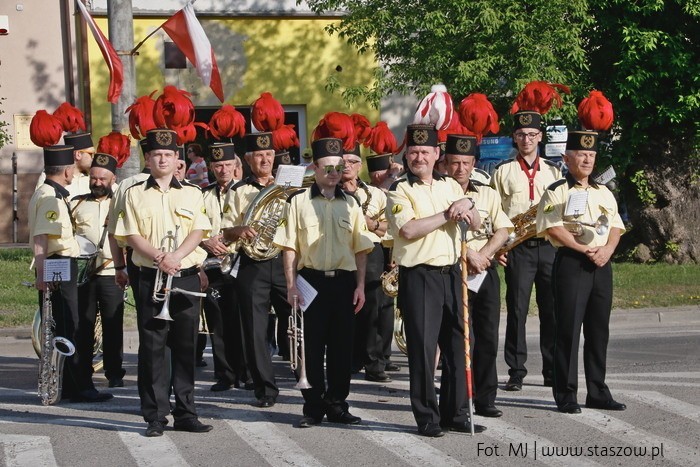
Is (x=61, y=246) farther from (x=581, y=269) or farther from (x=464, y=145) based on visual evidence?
(x=581, y=269)

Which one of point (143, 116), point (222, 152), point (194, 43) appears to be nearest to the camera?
point (143, 116)

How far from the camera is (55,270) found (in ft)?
35.4

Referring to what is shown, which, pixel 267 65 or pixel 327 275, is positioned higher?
pixel 267 65

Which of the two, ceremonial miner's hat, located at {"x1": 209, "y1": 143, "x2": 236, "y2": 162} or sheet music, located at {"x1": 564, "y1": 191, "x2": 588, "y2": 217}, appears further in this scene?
ceremonial miner's hat, located at {"x1": 209, "y1": 143, "x2": 236, "y2": 162}

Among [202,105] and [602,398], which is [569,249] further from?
[202,105]

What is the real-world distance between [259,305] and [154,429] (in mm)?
1856

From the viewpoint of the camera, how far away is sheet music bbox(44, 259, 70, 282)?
10.8 m

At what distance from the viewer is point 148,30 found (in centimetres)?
2409

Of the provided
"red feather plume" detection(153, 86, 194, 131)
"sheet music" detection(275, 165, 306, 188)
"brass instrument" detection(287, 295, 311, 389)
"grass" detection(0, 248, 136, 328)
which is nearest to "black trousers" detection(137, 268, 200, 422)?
"brass instrument" detection(287, 295, 311, 389)

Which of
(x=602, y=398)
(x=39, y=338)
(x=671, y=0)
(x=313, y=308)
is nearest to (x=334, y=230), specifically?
(x=313, y=308)

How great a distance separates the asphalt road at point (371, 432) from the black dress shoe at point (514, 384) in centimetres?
10

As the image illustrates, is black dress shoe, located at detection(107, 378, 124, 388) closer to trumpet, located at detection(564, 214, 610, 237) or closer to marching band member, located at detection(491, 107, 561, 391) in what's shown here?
marching band member, located at detection(491, 107, 561, 391)

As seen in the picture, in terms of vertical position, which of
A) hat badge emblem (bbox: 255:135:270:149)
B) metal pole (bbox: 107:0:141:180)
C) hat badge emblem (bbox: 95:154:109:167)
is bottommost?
hat badge emblem (bbox: 95:154:109:167)

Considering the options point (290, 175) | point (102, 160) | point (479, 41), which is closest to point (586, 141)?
point (290, 175)
